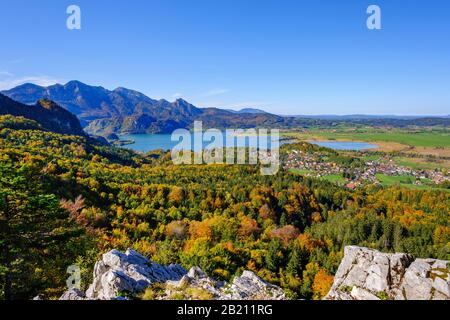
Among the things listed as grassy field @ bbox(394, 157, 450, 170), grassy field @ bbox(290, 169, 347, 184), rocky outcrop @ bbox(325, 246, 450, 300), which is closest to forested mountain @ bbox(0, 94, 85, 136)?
grassy field @ bbox(290, 169, 347, 184)

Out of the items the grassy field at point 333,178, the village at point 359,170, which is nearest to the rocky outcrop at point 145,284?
the village at point 359,170

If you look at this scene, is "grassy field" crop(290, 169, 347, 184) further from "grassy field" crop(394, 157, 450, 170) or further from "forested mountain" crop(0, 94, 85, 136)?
"forested mountain" crop(0, 94, 85, 136)

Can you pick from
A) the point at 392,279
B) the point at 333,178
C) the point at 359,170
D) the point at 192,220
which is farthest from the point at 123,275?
the point at 359,170

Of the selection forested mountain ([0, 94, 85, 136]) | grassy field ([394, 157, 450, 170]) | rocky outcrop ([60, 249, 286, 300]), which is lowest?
grassy field ([394, 157, 450, 170])

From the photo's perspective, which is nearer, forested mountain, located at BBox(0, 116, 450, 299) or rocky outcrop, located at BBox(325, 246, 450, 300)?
rocky outcrop, located at BBox(325, 246, 450, 300)

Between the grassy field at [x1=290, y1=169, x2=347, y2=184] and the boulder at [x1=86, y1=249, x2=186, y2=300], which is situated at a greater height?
the boulder at [x1=86, y1=249, x2=186, y2=300]

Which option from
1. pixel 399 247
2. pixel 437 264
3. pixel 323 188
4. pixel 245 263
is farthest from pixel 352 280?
pixel 323 188

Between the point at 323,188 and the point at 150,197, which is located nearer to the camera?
the point at 150,197
